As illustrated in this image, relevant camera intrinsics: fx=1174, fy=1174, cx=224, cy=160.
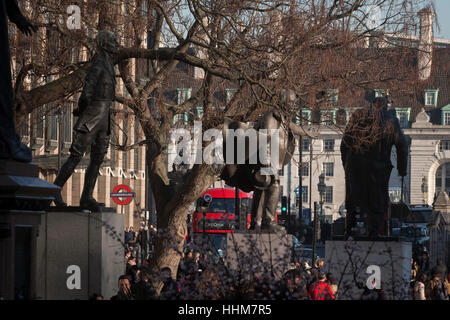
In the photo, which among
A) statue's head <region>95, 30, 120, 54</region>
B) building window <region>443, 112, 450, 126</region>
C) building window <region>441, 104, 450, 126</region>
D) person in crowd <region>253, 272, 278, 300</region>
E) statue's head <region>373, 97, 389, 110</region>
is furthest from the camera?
building window <region>443, 112, 450, 126</region>

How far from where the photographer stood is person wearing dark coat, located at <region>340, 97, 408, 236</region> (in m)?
15.3

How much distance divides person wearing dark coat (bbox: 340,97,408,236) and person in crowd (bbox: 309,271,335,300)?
3505 millimetres

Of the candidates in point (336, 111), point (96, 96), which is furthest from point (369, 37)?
point (96, 96)

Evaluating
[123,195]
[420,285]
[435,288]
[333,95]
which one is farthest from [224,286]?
[123,195]

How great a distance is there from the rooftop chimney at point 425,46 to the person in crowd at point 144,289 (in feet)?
37.1

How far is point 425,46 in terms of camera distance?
21031 millimetres

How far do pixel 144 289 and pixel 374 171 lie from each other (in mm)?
6618

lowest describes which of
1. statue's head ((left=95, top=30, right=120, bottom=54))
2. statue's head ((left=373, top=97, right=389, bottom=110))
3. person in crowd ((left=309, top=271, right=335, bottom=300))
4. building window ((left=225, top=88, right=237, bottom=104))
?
person in crowd ((left=309, top=271, right=335, bottom=300))

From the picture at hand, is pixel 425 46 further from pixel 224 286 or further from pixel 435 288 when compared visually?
pixel 224 286

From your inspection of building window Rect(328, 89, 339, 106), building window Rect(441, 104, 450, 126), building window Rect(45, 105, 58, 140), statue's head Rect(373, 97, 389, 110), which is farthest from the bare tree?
building window Rect(441, 104, 450, 126)

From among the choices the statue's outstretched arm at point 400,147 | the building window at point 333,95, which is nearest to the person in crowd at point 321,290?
the statue's outstretched arm at point 400,147

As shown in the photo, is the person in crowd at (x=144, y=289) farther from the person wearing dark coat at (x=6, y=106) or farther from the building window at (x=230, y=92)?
the building window at (x=230, y=92)

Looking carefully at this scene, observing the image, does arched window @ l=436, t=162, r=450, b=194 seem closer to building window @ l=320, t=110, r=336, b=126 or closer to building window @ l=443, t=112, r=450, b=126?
building window @ l=443, t=112, r=450, b=126

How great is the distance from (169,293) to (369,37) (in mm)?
12833
